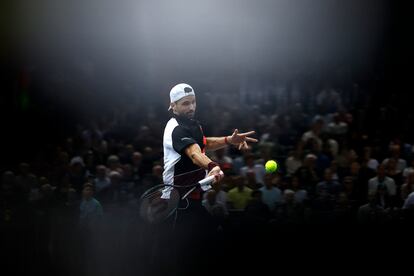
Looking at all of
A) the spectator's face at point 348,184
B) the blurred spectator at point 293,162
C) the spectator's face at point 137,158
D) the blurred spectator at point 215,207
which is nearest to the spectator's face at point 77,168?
the spectator's face at point 137,158

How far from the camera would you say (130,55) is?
48.1ft

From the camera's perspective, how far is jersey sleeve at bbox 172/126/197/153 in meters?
6.55

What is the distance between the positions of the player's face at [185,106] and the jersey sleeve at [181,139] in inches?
6.3

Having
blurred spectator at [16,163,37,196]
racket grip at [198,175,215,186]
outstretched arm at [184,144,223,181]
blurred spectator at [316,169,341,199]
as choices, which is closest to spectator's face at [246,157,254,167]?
blurred spectator at [316,169,341,199]

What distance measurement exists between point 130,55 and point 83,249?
7171 mm

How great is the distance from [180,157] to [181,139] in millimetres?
192

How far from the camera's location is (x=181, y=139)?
259 inches

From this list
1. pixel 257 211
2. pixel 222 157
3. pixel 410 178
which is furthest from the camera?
pixel 222 157

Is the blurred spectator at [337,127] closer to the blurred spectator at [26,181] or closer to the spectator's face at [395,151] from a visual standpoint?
the spectator's face at [395,151]

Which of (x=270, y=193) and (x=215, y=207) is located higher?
(x=270, y=193)

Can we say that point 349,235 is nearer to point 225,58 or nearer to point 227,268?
point 227,268

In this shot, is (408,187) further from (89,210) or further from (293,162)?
(89,210)

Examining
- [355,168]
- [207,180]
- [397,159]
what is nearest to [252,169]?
[355,168]

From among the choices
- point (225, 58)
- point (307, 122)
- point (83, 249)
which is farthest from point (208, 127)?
point (83, 249)
